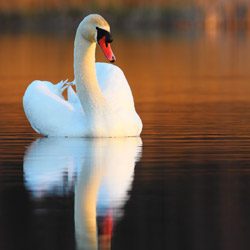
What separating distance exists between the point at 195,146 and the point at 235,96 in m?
5.98

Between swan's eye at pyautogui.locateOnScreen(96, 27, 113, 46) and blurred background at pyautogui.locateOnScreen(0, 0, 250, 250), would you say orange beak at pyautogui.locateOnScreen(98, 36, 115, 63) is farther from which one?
blurred background at pyautogui.locateOnScreen(0, 0, 250, 250)

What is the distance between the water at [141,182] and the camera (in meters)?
6.43

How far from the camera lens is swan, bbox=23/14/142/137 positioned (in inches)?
436

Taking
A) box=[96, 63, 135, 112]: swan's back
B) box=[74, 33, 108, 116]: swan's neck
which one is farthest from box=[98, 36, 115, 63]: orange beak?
box=[96, 63, 135, 112]: swan's back

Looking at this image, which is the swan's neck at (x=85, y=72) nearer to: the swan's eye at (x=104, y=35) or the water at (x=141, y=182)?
the swan's eye at (x=104, y=35)

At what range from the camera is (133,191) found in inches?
309

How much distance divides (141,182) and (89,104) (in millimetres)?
3077

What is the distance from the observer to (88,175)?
8.62 m

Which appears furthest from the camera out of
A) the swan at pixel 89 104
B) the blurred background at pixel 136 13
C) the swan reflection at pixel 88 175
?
the blurred background at pixel 136 13

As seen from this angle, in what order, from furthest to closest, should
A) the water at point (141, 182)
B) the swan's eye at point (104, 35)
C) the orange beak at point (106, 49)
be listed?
the swan's eye at point (104, 35) < the orange beak at point (106, 49) < the water at point (141, 182)

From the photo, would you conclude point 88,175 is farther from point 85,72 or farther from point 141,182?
point 85,72

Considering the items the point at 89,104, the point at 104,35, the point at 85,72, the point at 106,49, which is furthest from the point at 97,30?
the point at 89,104

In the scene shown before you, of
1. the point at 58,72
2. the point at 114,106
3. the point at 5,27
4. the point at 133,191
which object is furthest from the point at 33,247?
the point at 5,27

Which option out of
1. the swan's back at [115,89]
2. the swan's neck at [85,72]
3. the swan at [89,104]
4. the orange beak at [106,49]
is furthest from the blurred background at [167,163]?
the orange beak at [106,49]
